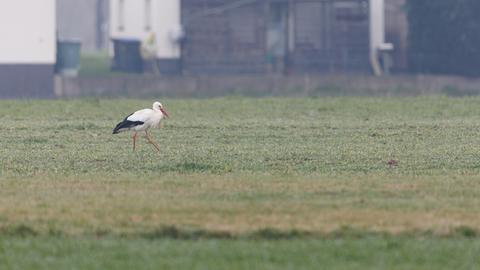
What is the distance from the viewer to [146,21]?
6166cm

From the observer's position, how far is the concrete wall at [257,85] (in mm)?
48625

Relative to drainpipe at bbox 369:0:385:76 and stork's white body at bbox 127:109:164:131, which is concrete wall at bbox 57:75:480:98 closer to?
drainpipe at bbox 369:0:385:76

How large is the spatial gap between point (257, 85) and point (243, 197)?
34.3 meters

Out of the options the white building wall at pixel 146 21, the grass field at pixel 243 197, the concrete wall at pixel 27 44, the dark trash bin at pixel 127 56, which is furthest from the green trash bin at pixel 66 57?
the grass field at pixel 243 197

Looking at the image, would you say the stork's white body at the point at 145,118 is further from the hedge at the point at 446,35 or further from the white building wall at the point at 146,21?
the white building wall at the point at 146,21

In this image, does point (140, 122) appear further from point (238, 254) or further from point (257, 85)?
point (257, 85)

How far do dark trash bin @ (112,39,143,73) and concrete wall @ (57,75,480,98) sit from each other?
9138mm

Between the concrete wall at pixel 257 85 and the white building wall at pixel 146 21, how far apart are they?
27.4 ft

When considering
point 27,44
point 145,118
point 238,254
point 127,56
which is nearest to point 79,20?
point 127,56

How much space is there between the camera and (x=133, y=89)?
49062mm

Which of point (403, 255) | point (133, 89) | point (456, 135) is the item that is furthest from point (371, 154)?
point (133, 89)

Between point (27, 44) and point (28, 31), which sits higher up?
point (28, 31)

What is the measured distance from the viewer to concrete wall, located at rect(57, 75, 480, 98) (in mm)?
48625

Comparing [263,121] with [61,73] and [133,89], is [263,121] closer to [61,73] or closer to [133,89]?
[133,89]
